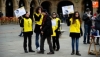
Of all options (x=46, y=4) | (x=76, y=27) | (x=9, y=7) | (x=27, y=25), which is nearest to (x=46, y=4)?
(x=46, y=4)

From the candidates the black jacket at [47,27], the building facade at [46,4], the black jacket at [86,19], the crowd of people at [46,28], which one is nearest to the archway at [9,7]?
the building facade at [46,4]

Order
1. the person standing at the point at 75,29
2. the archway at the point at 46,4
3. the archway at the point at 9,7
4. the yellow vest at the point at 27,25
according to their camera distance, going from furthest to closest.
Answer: the archway at the point at 46,4
the archway at the point at 9,7
the yellow vest at the point at 27,25
the person standing at the point at 75,29

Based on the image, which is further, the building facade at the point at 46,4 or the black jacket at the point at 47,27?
the building facade at the point at 46,4

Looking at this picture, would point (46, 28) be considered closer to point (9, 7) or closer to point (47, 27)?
point (47, 27)

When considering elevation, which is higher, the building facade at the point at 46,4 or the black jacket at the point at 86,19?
the building facade at the point at 46,4

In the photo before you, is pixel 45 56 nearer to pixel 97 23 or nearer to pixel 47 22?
pixel 47 22

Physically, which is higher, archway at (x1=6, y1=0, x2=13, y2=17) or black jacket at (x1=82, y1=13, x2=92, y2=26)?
archway at (x1=6, y1=0, x2=13, y2=17)

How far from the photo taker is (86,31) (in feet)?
52.1

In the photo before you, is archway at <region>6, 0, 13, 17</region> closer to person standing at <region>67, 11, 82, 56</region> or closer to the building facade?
the building facade

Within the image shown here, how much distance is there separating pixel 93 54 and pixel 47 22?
2.45 metres

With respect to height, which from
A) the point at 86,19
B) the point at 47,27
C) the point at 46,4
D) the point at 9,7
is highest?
the point at 46,4

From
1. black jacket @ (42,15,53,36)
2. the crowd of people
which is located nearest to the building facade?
the crowd of people

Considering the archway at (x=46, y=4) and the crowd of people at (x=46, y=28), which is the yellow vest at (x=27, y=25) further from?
the archway at (x=46, y=4)

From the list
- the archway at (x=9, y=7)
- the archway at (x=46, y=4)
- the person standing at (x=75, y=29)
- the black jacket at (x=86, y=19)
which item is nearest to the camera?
the person standing at (x=75, y=29)
